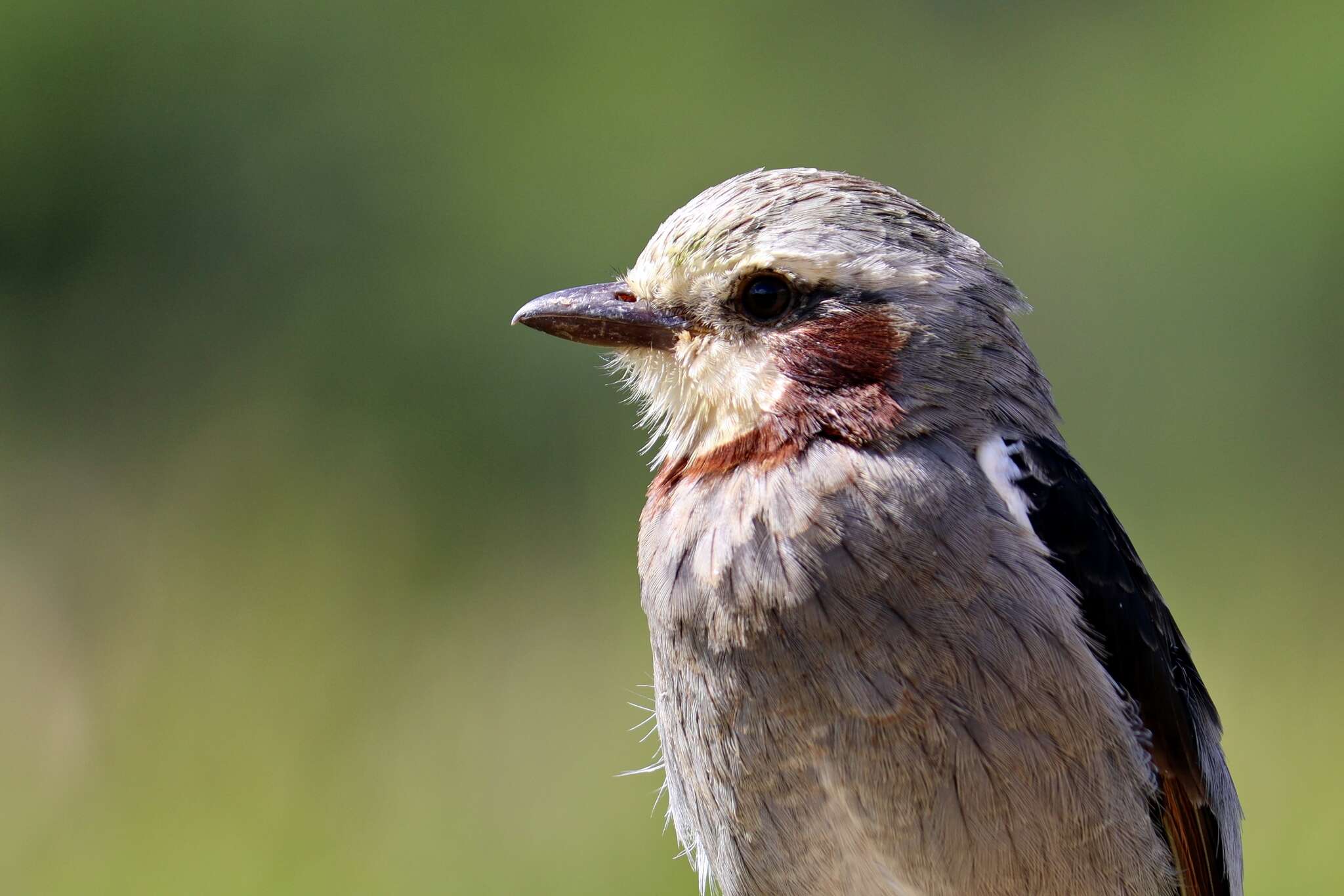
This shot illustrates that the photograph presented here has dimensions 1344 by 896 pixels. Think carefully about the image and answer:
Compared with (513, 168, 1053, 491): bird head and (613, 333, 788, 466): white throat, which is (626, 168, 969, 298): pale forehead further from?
(613, 333, 788, 466): white throat

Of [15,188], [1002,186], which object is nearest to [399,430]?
[15,188]

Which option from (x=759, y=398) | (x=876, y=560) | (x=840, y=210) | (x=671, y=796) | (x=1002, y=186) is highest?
(x=1002, y=186)

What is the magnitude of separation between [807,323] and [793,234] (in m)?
0.21

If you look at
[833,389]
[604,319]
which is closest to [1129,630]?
[833,389]

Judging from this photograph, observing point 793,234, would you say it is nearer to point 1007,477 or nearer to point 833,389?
point 833,389

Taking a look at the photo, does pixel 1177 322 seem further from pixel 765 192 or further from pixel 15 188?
pixel 15 188

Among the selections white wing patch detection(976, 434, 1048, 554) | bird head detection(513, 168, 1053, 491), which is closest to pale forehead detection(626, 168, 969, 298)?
bird head detection(513, 168, 1053, 491)

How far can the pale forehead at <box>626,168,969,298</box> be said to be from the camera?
312 cm

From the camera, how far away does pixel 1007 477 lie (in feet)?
9.98

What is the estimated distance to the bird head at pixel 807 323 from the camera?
307cm

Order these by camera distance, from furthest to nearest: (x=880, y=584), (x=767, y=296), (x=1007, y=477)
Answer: (x=767, y=296)
(x=1007, y=477)
(x=880, y=584)

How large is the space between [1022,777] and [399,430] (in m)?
5.83

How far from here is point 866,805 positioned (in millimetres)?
2924

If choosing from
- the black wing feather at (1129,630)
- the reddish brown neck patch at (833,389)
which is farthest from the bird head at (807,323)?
the black wing feather at (1129,630)
